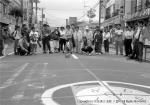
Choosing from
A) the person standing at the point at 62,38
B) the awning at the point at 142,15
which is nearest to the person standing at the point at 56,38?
the person standing at the point at 62,38

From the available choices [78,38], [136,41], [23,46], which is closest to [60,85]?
[136,41]

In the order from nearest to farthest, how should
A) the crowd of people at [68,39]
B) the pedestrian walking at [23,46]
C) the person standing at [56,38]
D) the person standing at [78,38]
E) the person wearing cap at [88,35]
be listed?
1. the pedestrian walking at [23,46]
2. the crowd of people at [68,39]
3. the person wearing cap at [88,35]
4. the person standing at [56,38]
5. the person standing at [78,38]

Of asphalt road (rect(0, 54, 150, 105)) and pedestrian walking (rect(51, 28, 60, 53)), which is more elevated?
pedestrian walking (rect(51, 28, 60, 53))

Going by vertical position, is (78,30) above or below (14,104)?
above

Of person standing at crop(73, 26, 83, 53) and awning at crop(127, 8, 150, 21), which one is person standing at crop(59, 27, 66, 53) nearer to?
person standing at crop(73, 26, 83, 53)

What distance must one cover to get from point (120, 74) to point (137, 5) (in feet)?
103

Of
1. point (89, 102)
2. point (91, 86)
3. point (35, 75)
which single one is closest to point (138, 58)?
point (35, 75)

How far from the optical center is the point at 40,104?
6488 mm

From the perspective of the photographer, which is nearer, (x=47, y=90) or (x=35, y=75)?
(x=47, y=90)

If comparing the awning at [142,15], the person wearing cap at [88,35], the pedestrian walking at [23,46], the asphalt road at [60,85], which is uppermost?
the awning at [142,15]

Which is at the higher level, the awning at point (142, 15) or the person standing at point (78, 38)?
the awning at point (142, 15)

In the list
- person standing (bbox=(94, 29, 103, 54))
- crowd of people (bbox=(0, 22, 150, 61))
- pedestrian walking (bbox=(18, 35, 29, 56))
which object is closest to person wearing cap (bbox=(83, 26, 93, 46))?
crowd of people (bbox=(0, 22, 150, 61))

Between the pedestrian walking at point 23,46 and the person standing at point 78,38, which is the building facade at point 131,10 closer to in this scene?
the person standing at point 78,38

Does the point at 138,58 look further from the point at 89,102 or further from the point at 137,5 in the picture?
the point at 137,5
